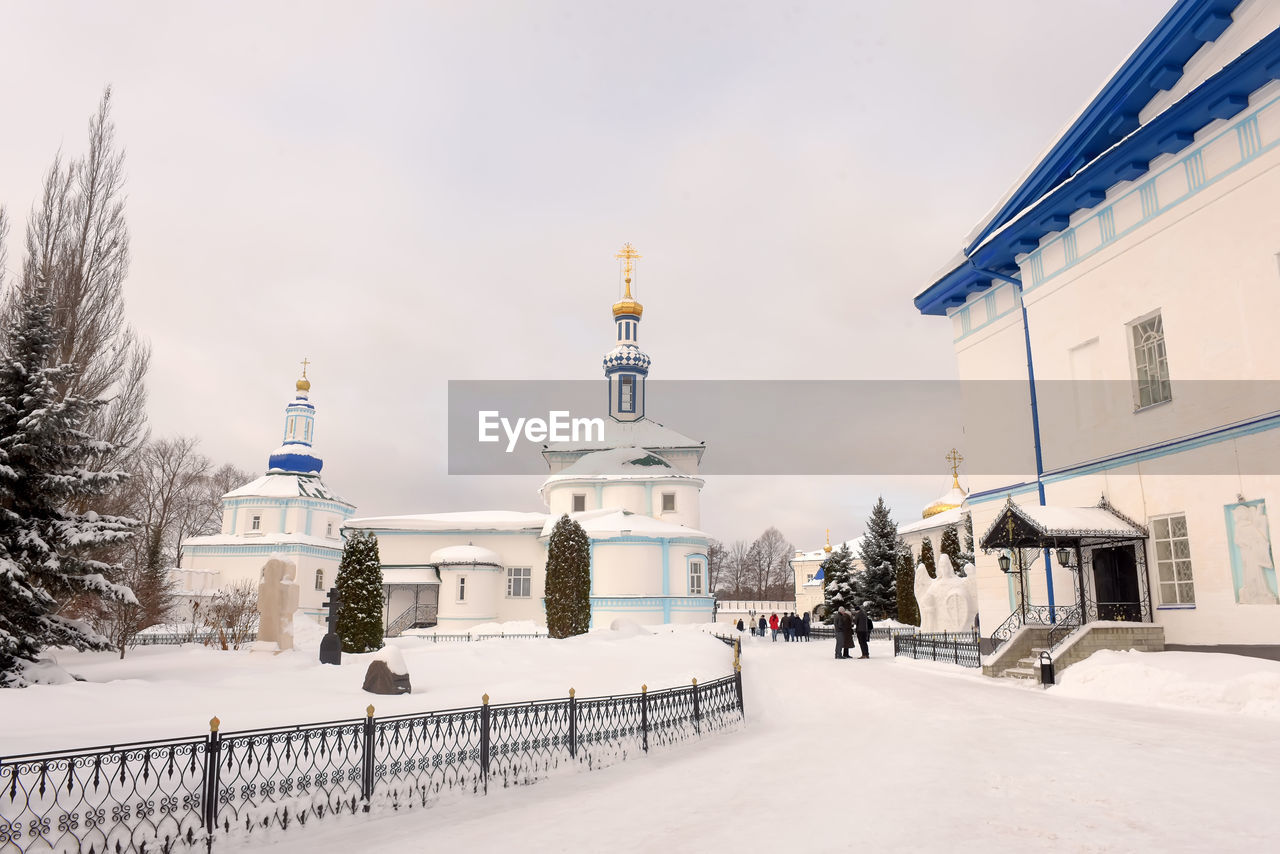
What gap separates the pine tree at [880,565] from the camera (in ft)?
128

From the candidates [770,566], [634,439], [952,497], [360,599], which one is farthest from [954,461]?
[770,566]

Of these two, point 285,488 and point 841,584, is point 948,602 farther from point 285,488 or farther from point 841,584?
point 285,488

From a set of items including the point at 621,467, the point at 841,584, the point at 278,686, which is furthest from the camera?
the point at 621,467

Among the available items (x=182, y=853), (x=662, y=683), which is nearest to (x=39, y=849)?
(x=182, y=853)

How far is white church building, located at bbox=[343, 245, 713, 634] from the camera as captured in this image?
112 feet

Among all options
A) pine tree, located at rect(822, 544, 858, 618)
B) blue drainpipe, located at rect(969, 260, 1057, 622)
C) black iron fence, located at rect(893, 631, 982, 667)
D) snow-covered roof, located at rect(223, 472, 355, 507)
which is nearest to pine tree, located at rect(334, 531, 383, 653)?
black iron fence, located at rect(893, 631, 982, 667)

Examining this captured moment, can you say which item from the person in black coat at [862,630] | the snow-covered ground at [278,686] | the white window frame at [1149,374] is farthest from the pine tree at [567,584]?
the white window frame at [1149,374]

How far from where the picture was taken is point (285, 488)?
44.0 metres

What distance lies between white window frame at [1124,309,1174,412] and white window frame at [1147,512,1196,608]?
201 cm

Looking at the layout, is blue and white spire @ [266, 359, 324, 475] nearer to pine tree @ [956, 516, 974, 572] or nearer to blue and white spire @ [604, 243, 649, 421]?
blue and white spire @ [604, 243, 649, 421]

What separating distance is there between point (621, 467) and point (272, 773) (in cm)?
3541

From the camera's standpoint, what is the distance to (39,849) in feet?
16.4

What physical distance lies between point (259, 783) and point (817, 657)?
56.8 ft

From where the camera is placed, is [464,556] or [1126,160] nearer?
[1126,160]
